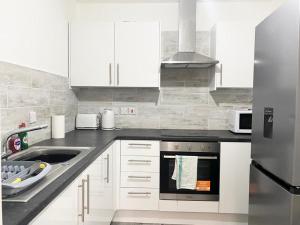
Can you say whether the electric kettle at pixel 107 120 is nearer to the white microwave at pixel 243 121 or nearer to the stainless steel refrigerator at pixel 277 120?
the white microwave at pixel 243 121

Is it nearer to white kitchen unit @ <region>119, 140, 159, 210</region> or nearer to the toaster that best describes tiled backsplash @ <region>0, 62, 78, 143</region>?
the toaster

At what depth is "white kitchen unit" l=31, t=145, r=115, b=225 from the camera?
1.05m

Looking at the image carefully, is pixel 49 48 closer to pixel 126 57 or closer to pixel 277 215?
pixel 126 57

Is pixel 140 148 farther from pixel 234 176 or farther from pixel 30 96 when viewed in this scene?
pixel 30 96

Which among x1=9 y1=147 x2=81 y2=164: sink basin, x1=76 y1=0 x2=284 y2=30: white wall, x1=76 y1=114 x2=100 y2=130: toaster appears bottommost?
x1=9 y1=147 x2=81 y2=164: sink basin

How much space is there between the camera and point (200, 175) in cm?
254

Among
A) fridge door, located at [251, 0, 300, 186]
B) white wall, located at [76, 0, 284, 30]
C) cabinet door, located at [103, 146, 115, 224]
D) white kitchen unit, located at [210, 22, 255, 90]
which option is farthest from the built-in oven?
white wall, located at [76, 0, 284, 30]

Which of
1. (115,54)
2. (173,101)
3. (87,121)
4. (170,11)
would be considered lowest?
(87,121)

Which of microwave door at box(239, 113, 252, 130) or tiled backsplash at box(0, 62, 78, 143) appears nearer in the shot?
tiled backsplash at box(0, 62, 78, 143)

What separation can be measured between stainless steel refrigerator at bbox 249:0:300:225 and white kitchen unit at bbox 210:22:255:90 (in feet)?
3.29

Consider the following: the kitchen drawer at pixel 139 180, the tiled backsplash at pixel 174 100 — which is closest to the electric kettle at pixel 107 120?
the tiled backsplash at pixel 174 100

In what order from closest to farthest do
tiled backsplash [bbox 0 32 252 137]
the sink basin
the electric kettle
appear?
the sink basin
the electric kettle
tiled backsplash [bbox 0 32 252 137]

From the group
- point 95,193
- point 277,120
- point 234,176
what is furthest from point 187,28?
point 95,193

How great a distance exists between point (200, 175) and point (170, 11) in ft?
6.23
